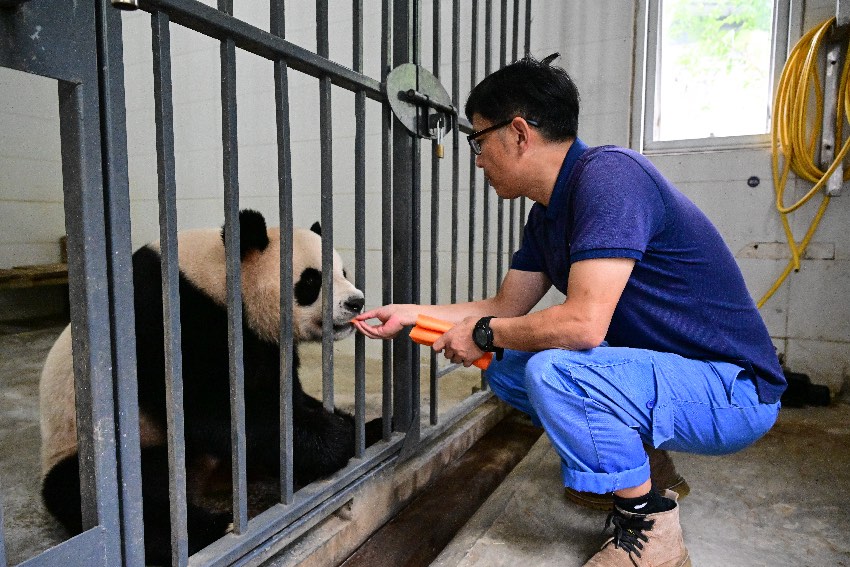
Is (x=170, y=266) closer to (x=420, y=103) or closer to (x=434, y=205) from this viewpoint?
(x=420, y=103)

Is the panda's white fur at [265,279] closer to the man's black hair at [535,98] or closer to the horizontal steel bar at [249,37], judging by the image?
the horizontal steel bar at [249,37]

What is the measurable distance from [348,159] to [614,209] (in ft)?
10.7

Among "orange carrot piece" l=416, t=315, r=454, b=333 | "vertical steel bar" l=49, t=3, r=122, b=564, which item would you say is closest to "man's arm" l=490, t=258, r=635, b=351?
"orange carrot piece" l=416, t=315, r=454, b=333

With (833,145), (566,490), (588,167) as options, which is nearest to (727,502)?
(566,490)

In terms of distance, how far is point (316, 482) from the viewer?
173 centimetres

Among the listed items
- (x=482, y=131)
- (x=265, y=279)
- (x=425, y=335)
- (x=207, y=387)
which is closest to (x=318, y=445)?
(x=207, y=387)

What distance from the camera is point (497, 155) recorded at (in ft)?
5.26

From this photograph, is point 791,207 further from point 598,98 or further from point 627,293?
point 627,293

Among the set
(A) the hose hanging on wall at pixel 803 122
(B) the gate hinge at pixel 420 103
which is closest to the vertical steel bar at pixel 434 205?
(B) the gate hinge at pixel 420 103

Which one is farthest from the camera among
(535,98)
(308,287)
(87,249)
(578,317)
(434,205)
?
(434,205)

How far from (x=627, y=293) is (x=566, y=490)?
2.58ft

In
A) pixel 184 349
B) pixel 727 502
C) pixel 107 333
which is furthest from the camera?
pixel 727 502

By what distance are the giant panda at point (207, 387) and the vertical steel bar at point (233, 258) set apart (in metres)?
0.28

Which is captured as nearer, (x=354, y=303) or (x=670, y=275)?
(x=670, y=275)
